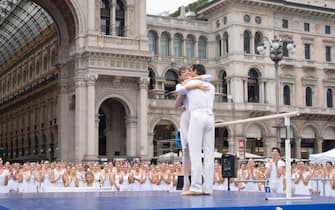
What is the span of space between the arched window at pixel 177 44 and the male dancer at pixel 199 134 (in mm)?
53995

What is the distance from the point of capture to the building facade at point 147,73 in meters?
51.6

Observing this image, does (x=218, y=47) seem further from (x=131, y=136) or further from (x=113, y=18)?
(x=131, y=136)

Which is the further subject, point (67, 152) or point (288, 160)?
point (67, 152)

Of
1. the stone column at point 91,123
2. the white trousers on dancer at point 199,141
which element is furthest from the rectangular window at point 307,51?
the white trousers on dancer at point 199,141

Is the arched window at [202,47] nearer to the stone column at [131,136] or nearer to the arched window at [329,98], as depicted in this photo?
the arched window at [329,98]

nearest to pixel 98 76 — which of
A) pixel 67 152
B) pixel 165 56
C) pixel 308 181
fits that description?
pixel 67 152

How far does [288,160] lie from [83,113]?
39.3m

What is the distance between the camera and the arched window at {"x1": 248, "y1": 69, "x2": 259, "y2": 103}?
6669 cm

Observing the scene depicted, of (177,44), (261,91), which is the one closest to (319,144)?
(261,91)

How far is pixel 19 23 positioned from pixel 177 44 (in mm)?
20835

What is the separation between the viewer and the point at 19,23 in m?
75.4

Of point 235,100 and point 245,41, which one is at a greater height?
point 245,41

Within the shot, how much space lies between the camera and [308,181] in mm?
21594

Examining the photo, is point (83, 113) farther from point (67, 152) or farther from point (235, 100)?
point (235, 100)
